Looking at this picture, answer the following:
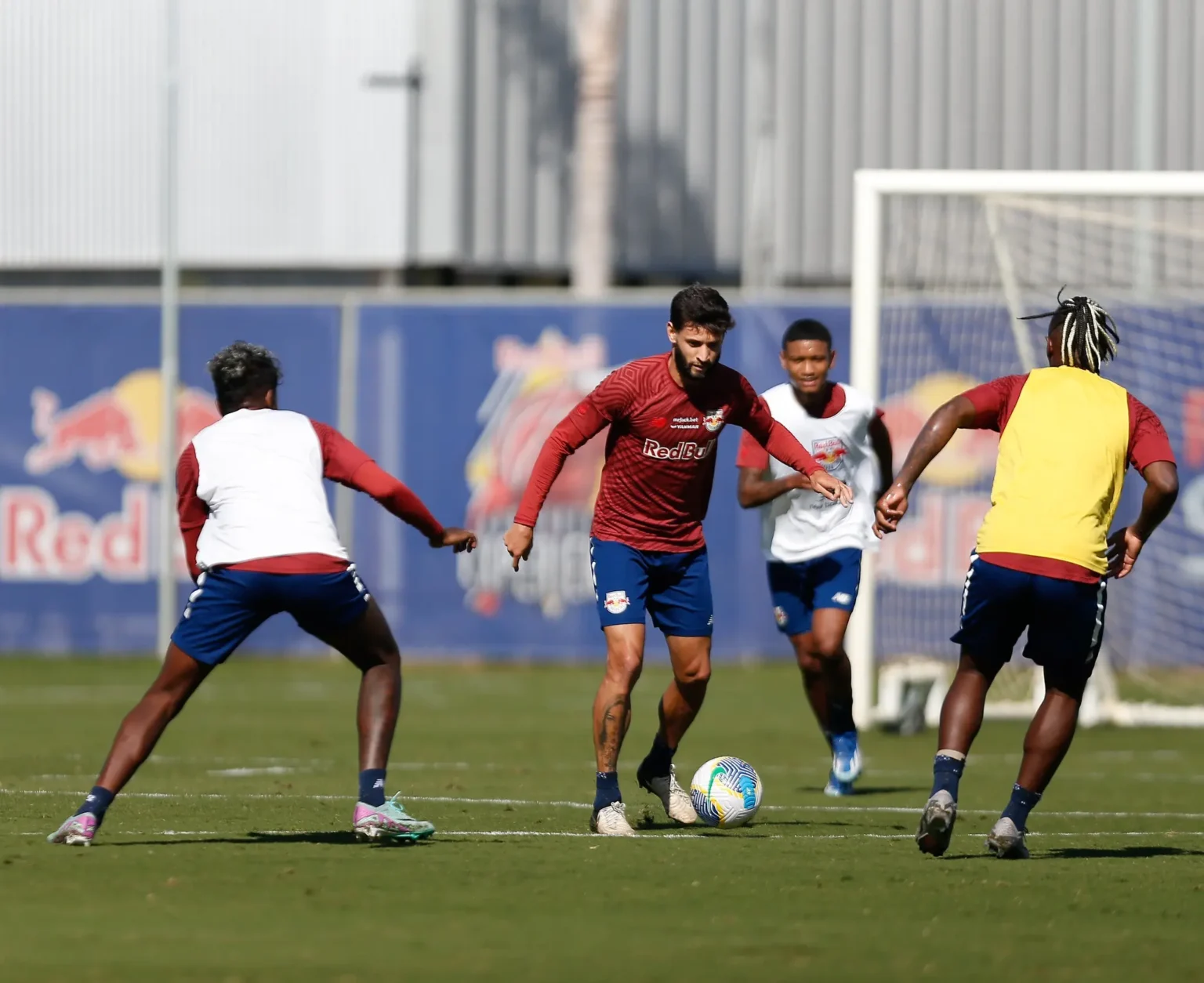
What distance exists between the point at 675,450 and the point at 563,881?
7.89 feet

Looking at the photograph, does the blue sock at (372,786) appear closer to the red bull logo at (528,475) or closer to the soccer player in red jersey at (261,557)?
the soccer player in red jersey at (261,557)

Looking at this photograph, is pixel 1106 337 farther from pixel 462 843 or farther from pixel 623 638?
pixel 462 843

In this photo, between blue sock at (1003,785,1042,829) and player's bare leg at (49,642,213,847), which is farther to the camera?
blue sock at (1003,785,1042,829)

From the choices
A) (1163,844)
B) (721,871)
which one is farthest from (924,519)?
(721,871)

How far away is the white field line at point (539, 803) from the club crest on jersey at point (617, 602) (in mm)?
1362

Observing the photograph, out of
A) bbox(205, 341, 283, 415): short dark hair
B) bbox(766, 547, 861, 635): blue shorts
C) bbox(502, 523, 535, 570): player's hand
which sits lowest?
bbox(766, 547, 861, 635): blue shorts

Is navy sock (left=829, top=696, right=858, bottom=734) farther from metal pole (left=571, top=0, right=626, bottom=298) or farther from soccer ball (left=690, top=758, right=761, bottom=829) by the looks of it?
metal pole (left=571, top=0, right=626, bottom=298)

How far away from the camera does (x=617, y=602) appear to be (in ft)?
31.9

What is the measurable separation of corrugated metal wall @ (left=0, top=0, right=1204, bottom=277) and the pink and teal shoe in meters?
20.3

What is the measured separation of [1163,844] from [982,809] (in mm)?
1590

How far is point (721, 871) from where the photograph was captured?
818cm

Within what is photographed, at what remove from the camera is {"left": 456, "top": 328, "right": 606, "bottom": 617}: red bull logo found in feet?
A: 75.4

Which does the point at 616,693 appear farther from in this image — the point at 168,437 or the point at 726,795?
the point at 168,437

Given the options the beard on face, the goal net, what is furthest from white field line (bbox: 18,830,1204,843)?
the goal net
